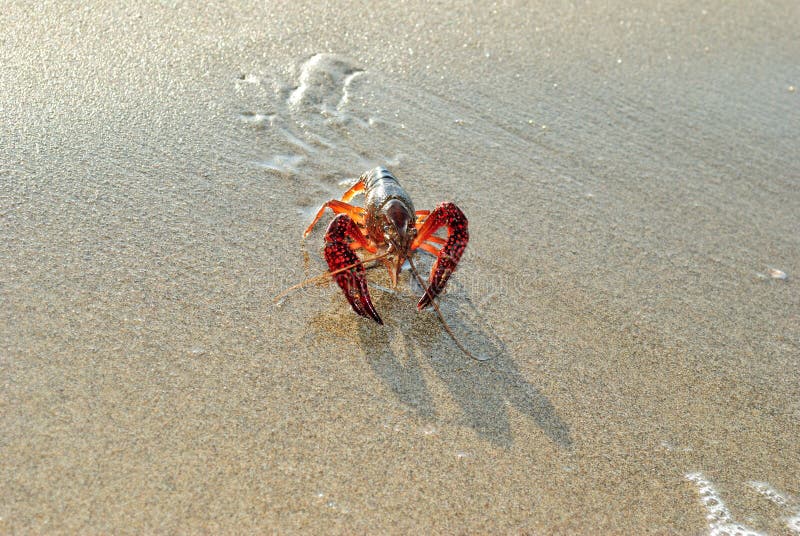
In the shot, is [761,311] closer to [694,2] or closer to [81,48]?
[694,2]

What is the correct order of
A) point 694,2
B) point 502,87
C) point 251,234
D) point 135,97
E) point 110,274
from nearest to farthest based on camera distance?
1. point 110,274
2. point 251,234
3. point 135,97
4. point 502,87
5. point 694,2

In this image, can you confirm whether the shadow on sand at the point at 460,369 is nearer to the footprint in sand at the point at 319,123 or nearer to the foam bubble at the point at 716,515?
the foam bubble at the point at 716,515

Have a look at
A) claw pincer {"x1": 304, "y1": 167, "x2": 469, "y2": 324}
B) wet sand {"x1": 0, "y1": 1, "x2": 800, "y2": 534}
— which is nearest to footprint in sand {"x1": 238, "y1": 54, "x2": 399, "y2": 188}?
wet sand {"x1": 0, "y1": 1, "x2": 800, "y2": 534}

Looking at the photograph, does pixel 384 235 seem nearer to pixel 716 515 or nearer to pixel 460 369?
pixel 460 369

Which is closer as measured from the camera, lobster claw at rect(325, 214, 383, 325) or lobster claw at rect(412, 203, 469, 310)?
lobster claw at rect(325, 214, 383, 325)

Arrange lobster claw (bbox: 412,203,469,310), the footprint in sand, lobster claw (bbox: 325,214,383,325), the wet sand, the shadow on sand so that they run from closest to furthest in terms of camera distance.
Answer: the wet sand, the shadow on sand, lobster claw (bbox: 325,214,383,325), lobster claw (bbox: 412,203,469,310), the footprint in sand

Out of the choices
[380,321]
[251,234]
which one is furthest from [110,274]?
[380,321]

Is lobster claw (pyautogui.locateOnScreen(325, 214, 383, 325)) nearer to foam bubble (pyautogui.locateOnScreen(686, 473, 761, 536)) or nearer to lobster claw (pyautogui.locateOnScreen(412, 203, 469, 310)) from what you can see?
lobster claw (pyautogui.locateOnScreen(412, 203, 469, 310))
